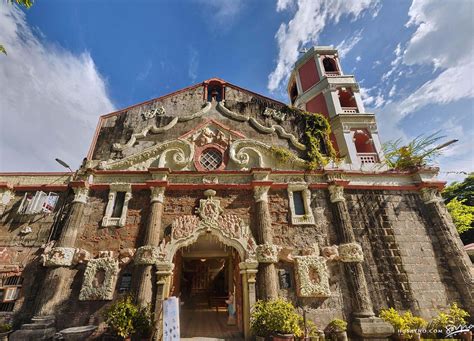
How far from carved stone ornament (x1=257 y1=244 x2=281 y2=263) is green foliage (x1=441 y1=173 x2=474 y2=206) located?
2543 cm

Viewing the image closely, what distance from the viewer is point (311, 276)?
8.39 metres

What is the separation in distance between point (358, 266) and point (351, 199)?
110 inches

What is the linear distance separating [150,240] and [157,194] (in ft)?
6.21

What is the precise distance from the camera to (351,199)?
991 cm

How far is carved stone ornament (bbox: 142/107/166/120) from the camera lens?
12289 millimetres

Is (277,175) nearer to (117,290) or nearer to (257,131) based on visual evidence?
(257,131)

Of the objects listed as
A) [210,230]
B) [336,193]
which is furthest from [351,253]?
[210,230]

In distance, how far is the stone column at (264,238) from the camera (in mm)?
7997

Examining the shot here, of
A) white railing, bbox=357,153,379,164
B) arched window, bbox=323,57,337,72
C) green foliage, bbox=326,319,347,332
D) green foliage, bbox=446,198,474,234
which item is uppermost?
arched window, bbox=323,57,337,72

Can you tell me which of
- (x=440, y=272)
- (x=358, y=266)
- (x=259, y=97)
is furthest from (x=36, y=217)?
(x=440, y=272)

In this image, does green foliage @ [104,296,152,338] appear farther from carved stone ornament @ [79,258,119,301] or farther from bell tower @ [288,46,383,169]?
bell tower @ [288,46,383,169]

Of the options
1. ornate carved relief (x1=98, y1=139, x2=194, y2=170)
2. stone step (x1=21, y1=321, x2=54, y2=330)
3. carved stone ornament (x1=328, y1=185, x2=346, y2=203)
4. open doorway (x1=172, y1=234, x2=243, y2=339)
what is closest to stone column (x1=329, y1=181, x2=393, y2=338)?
carved stone ornament (x1=328, y1=185, x2=346, y2=203)

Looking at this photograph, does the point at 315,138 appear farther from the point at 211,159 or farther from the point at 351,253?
the point at 351,253

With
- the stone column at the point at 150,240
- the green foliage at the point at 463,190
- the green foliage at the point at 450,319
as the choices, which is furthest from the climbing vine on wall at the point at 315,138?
the green foliage at the point at 463,190
